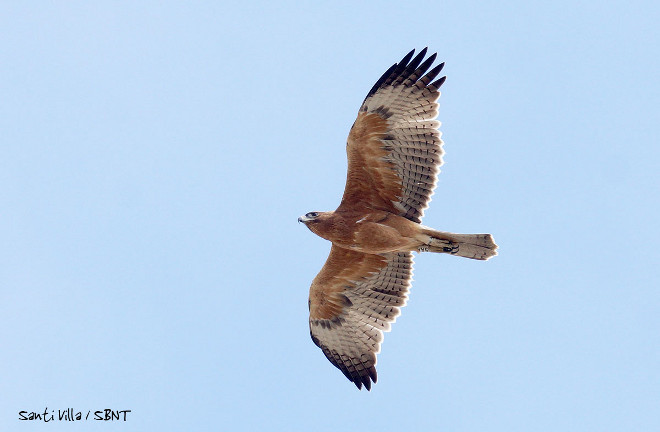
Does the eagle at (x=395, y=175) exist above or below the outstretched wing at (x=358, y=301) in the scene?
above

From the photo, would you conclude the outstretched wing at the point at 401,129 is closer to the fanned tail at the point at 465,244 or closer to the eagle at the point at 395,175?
the eagle at the point at 395,175

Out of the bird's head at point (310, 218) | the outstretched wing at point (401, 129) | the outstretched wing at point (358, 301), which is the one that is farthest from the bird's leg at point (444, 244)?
the bird's head at point (310, 218)

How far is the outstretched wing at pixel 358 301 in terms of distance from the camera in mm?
12359

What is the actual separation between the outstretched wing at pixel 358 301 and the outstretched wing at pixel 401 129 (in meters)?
1.38

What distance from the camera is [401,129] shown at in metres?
11.4

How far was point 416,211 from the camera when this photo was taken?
11.6 metres

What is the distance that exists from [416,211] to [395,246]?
58 cm

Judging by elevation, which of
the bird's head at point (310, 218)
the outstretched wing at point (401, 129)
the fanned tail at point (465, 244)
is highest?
the outstretched wing at point (401, 129)

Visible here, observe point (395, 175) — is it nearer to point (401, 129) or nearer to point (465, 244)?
point (401, 129)

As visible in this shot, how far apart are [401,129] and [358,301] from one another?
2.81 metres

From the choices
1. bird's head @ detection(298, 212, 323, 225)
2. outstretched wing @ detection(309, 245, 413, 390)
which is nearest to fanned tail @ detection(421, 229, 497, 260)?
outstretched wing @ detection(309, 245, 413, 390)

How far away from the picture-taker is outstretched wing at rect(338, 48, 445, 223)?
11.3 metres

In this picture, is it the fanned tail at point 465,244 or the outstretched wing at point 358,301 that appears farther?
the outstretched wing at point 358,301

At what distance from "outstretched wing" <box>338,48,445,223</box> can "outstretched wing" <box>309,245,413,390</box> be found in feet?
4.54
